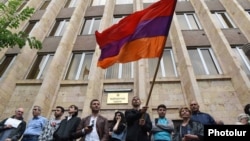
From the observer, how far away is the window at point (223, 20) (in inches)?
531

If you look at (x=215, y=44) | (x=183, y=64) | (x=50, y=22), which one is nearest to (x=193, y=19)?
(x=215, y=44)

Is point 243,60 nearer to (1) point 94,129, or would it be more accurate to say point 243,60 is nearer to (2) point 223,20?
(2) point 223,20

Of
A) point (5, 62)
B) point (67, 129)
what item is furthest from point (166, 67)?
point (5, 62)

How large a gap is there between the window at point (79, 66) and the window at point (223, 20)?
6.88 meters

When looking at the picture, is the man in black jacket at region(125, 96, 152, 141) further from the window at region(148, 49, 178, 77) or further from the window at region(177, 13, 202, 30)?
the window at region(177, 13, 202, 30)

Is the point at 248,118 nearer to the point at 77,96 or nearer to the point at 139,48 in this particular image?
the point at 139,48

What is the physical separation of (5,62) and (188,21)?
935 centimetres

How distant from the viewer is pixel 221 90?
32.2 ft

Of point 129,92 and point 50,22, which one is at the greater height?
point 50,22

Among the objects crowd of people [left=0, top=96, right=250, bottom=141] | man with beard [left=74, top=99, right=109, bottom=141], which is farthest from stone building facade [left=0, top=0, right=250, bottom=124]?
man with beard [left=74, top=99, right=109, bottom=141]

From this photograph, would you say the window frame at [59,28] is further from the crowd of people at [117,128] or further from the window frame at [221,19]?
the crowd of people at [117,128]

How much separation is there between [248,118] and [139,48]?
2667mm

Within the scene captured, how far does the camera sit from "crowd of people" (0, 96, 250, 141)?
5320 millimetres

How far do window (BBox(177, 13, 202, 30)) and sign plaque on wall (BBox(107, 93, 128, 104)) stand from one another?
568 cm
